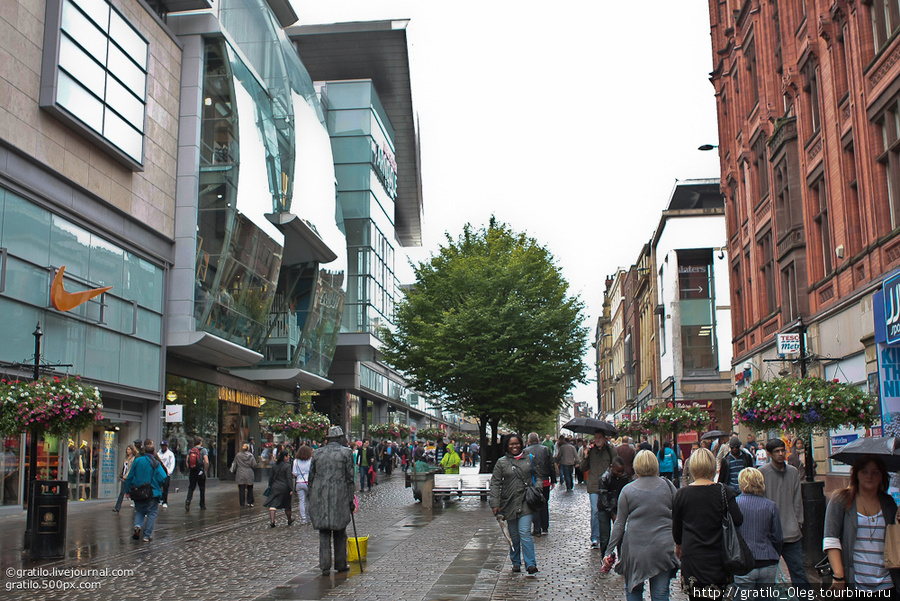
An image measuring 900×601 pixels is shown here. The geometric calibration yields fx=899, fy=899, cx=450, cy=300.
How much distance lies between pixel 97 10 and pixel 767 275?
23.3 meters

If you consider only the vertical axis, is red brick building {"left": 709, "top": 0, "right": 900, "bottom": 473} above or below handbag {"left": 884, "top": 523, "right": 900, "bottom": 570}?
above

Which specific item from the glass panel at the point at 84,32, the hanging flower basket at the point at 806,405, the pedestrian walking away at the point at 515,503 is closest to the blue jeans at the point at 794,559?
the pedestrian walking away at the point at 515,503

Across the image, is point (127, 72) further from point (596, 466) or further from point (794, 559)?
point (794, 559)

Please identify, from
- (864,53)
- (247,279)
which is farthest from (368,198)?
(864,53)

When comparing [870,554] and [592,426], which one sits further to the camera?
[592,426]

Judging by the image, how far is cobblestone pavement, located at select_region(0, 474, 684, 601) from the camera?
9.93 meters

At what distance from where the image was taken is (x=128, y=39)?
26547 millimetres

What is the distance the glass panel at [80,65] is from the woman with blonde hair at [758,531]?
21.1 meters

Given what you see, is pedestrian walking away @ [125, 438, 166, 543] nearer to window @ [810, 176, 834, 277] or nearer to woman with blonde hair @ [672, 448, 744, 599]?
woman with blonde hair @ [672, 448, 744, 599]

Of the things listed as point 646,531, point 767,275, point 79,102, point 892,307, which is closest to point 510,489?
point 646,531

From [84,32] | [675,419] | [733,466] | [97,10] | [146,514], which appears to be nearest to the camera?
[733,466]

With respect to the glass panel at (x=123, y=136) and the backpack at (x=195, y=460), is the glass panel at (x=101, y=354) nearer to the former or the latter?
the backpack at (x=195, y=460)

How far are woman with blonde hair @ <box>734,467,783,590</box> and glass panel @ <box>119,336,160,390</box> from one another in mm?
22917

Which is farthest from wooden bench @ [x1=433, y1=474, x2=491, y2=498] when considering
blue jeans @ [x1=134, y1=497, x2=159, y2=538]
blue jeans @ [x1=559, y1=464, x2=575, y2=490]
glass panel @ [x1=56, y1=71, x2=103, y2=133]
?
glass panel @ [x1=56, y1=71, x2=103, y2=133]
